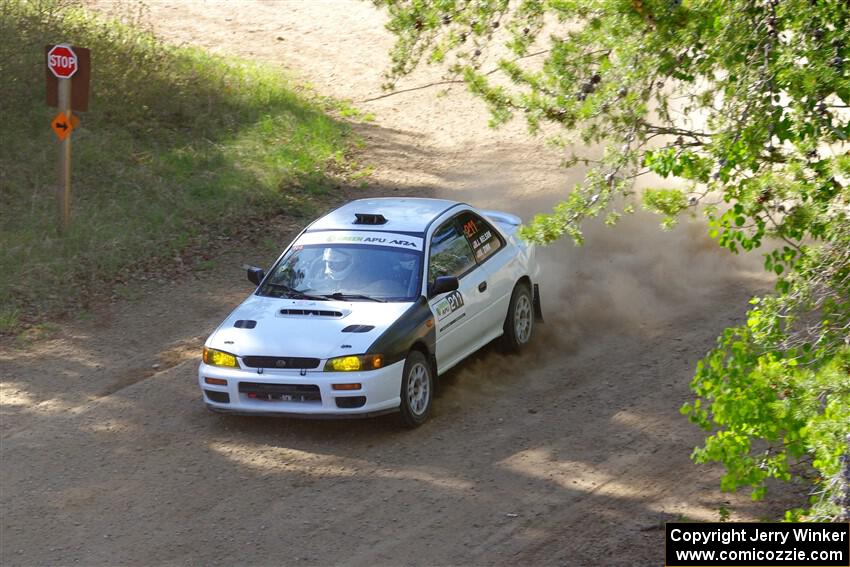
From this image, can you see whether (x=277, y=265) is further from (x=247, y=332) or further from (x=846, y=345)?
(x=846, y=345)

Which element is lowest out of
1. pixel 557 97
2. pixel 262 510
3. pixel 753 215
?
pixel 262 510

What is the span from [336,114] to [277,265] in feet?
35.1

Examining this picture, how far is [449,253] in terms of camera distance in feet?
34.8

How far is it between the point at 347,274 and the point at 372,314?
720 mm

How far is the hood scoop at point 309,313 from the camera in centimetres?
966

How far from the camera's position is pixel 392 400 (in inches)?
367

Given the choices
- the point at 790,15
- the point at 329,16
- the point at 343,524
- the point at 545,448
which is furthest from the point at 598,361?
the point at 329,16

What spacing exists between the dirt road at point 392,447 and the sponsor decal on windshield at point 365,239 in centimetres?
150

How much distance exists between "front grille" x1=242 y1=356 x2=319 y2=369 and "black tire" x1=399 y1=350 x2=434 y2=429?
0.83 metres

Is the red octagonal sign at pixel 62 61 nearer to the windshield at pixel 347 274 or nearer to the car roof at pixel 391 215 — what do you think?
the car roof at pixel 391 215

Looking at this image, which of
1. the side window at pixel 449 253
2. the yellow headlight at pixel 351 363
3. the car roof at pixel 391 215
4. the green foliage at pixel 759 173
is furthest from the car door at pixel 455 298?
the green foliage at pixel 759 173

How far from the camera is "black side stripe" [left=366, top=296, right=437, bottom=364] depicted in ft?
30.3

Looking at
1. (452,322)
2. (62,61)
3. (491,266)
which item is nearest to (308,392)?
→ (452,322)

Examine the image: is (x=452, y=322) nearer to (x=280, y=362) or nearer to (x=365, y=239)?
(x=365, y=239)
